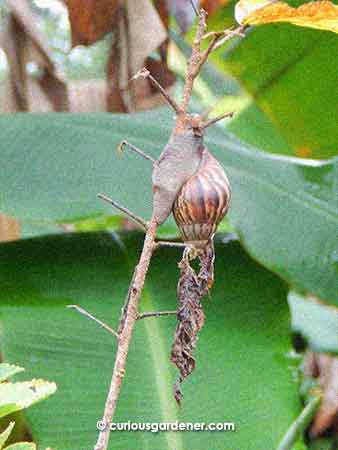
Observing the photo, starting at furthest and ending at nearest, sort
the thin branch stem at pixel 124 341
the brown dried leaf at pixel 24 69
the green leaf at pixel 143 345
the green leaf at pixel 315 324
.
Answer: the brown dried leaf at pixel 24 69, the green leaf at pixel 315 324, the green leaf at pixel 143 345, the thin branch stem at pixel 124 341

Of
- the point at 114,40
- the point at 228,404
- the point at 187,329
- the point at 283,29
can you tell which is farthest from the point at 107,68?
the point at 187,329

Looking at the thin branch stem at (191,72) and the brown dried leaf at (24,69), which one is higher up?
the thin branch stem at (191,72)

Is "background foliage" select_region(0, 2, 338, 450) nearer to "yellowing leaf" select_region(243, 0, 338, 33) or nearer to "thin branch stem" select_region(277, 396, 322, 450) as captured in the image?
"thin branch stem" select_region(277, 396, 322, 450)

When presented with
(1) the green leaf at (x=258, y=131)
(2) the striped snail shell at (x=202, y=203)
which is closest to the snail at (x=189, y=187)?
(2) the striped snail shell at (x=202, y=203)

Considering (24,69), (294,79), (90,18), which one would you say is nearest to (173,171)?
(90,18)

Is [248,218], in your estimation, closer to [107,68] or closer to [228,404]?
[228,404]

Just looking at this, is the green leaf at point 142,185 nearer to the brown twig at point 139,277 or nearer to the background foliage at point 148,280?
the background foliage at point 148,280
